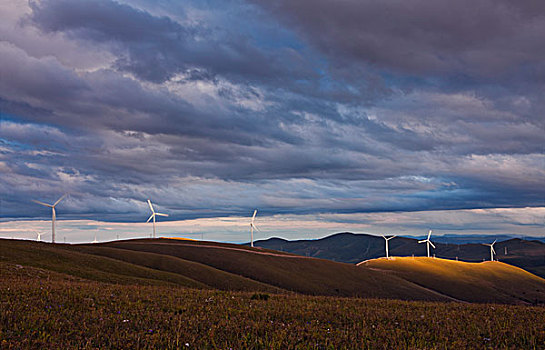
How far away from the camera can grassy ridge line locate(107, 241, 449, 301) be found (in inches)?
4008

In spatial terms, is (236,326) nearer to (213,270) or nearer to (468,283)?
(213,270)

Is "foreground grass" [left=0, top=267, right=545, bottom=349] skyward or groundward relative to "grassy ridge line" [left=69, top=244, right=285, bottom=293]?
skyward

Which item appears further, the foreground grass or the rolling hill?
the rolling hill

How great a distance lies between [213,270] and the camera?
8606 centimetres

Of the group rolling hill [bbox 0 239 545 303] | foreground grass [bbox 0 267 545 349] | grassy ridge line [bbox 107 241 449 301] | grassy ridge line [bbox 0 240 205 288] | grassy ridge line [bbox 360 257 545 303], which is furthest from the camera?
grassy ridge line [bbox 360 257 545 303]

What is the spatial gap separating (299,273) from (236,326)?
105 meters

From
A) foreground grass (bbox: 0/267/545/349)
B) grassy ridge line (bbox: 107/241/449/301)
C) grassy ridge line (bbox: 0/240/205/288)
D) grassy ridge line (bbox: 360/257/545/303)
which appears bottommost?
grassy ridge line (bbox: 360/257/545/303)

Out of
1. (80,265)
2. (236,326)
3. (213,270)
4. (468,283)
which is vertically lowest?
(468,283)

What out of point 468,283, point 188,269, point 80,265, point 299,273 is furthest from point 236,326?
point 468,283

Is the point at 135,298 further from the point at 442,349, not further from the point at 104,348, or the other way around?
the point at 442,349

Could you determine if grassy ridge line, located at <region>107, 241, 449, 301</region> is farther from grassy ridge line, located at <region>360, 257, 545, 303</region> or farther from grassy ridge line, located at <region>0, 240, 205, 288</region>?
grassy ridge line, located at <region>0, 240, 205, 288</region>

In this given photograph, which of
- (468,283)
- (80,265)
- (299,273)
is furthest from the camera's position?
(468,283)

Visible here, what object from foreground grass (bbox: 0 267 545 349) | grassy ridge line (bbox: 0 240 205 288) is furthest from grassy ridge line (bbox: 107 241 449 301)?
foreground grass (bbox: 0 267 545 349)

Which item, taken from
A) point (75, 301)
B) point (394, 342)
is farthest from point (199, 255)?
point (394, 342)
